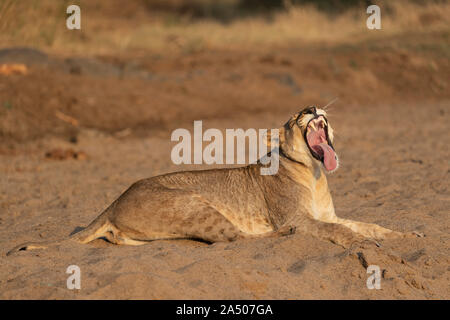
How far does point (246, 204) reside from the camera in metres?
6.68

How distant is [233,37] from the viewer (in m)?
21.9

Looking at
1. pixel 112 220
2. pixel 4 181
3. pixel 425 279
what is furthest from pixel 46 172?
pixel 425 279

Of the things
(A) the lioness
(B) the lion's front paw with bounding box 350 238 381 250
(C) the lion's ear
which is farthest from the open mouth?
(B) the lion's front paw with bounding box 350 238 381 250

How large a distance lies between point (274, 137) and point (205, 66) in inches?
467

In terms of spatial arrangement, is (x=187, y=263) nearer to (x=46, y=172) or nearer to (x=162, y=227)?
(x=162, y=227)

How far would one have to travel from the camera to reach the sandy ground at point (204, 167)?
5.18m

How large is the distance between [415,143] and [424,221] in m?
5.04

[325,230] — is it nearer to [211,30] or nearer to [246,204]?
[246,204]

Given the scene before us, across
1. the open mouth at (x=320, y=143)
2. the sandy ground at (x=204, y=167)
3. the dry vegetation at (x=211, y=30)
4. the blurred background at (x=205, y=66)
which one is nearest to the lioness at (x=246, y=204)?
the open mouth at (x=320, y=143)

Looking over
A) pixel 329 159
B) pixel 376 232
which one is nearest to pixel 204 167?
pixel 329 159

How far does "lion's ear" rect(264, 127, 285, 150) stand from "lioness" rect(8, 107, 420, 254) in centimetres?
2

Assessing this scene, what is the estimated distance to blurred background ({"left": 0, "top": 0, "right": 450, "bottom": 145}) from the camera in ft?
48.6

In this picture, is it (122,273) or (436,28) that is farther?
(436,28)

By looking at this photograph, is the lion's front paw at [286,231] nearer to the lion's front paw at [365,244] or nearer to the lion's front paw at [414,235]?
the lion's front paw at [365,244]
